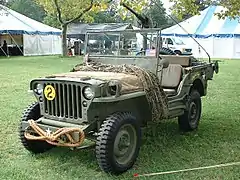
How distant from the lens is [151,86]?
578 cm

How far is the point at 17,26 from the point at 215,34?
15314 mm

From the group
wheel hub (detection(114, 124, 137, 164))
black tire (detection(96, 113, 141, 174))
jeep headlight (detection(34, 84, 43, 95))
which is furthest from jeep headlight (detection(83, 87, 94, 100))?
jeep headlight (detection(34, 84, 43, 95))

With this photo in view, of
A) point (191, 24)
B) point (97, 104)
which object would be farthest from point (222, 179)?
point (191, 24)

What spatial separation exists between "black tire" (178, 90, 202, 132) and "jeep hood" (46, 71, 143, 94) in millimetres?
1622

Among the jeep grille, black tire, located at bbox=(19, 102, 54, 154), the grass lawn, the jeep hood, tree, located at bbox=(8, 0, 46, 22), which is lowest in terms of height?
the grass lawn

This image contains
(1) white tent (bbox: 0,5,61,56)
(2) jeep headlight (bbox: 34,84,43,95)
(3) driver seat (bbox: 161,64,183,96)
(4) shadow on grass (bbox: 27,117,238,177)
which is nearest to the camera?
(4) shadow on grass (bbox: 27,117,238,177)

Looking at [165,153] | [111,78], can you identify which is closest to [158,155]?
[165,153]

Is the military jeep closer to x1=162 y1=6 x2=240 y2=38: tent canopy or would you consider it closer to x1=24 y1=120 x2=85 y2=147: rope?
x1=24 y1=120 x2=85 y2=147: rope

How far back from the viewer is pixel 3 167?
5.17m

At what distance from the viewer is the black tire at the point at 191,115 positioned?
6.93m

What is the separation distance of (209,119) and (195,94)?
1.09m

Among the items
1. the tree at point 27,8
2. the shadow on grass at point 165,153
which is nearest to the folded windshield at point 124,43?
the shadow on grass at point 165,153

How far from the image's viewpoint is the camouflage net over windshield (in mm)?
5719

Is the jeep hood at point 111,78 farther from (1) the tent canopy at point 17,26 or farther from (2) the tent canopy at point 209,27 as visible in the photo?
(2) the tent canopy at point 209,27
